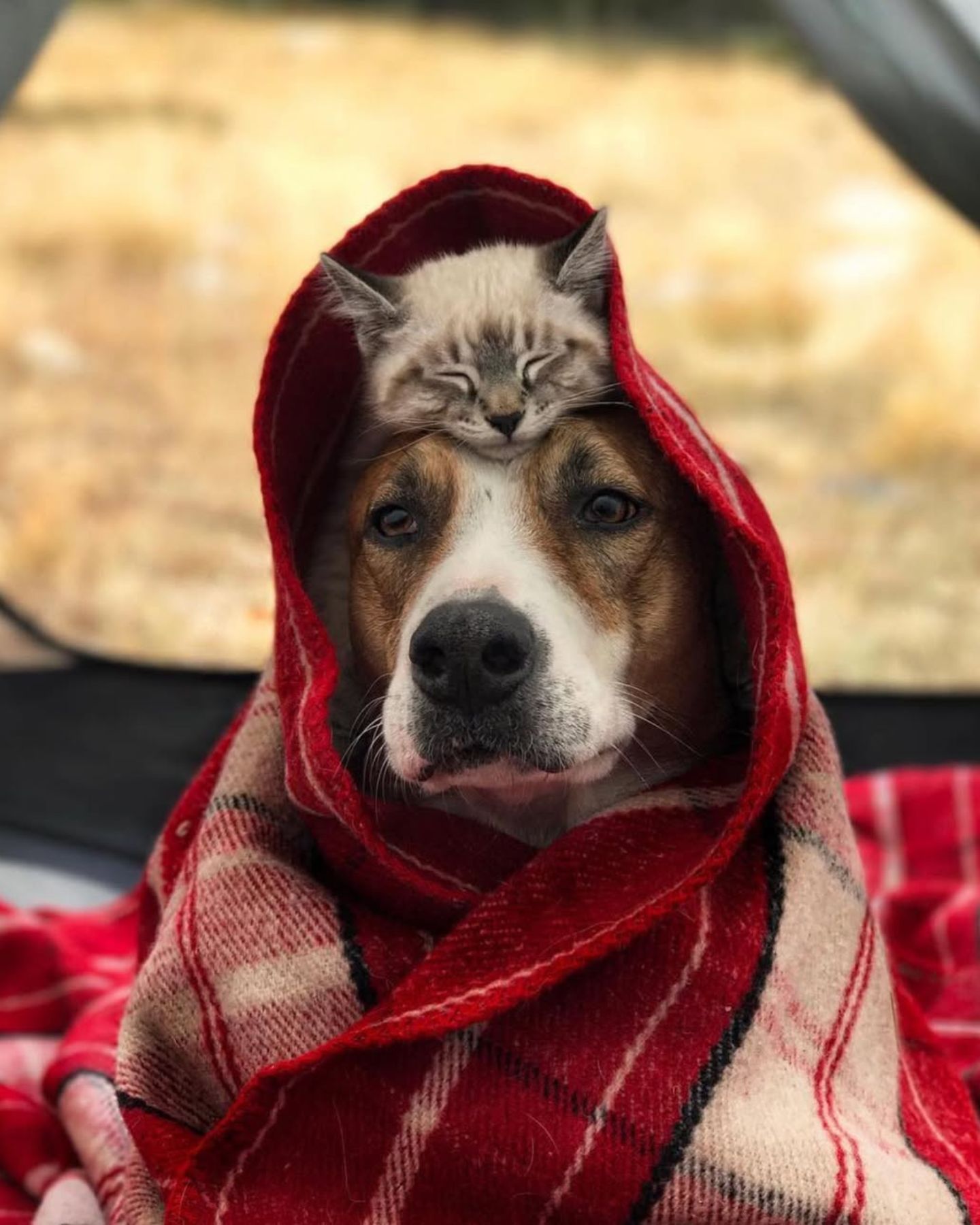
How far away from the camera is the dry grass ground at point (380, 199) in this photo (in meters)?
3.38

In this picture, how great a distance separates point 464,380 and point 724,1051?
59 cm

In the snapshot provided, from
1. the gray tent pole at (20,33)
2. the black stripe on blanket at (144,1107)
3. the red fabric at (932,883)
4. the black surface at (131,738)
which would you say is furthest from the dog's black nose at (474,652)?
the black surface at (131,738)

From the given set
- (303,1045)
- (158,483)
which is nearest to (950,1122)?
(303,1045)

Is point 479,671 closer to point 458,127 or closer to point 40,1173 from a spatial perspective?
point 40,1173

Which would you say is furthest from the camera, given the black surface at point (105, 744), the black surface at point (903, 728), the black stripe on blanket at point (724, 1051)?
the black surface at point (903, 728)

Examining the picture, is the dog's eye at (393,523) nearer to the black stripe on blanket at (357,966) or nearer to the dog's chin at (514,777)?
the dog's chin at (514,777)

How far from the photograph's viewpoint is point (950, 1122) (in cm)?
132

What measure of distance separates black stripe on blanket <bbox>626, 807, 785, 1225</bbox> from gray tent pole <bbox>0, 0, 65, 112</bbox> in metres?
1.35

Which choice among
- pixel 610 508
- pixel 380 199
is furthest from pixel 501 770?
pixel 380 199

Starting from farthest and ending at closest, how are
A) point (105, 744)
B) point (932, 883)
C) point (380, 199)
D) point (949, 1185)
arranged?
point (380, 199) < point (105, 744) < point (932, 883) < point (949, 1185)

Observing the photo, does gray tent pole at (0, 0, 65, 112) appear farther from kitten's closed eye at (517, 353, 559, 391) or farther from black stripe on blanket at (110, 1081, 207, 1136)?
black stripe on blanket at (110, 1081, 207, 1136)

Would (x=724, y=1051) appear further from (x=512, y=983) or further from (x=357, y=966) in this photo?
(x=357, y=966)

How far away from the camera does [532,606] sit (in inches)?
43.8

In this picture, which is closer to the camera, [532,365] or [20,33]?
[532,365]
